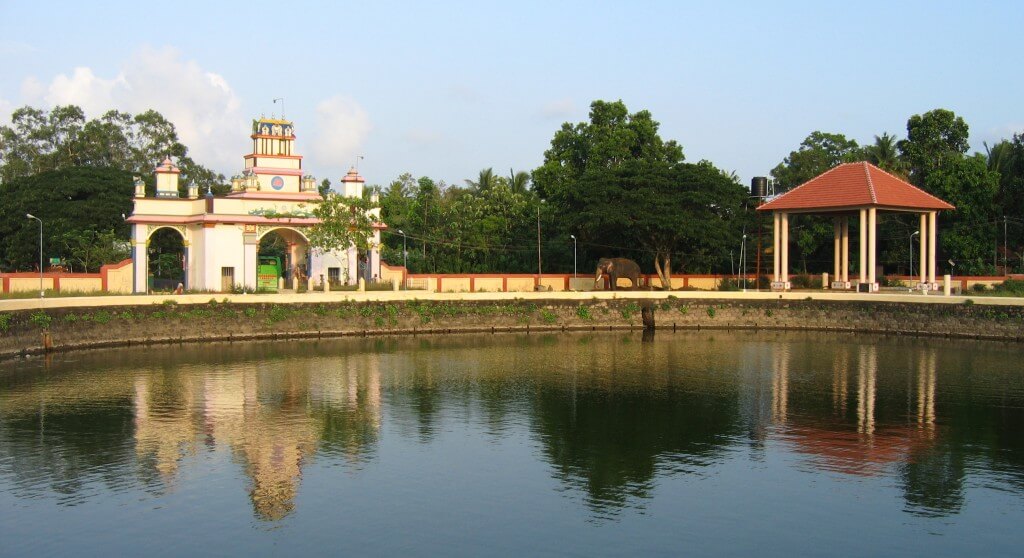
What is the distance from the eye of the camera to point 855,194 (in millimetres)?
49469

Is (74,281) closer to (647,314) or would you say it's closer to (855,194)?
(647,314)

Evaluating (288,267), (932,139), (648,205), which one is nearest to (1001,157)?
(932,139)

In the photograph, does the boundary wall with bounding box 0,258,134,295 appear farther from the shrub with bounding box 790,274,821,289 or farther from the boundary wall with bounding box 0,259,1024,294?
the shrub with bounding box 790,274,821,289

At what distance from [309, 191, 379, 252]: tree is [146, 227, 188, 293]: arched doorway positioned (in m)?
10.1

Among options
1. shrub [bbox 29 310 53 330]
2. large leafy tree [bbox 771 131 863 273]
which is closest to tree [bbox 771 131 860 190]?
large leafy tree [bbox 771 131 863 273]

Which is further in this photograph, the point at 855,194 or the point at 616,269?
the point at 616,269

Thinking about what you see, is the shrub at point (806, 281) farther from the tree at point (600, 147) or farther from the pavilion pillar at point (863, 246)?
the tree at point (600, 147)

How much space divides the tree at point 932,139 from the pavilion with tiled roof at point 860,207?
8412 millimetres

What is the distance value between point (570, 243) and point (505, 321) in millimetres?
13328

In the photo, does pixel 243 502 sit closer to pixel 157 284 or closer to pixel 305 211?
pixel 305 211

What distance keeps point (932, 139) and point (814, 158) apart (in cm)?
1460

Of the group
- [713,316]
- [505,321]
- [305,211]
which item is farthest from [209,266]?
[713,316]

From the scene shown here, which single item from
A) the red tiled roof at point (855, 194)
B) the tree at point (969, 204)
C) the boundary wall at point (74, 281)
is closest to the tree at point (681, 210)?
the red tiled roof at point (855, 194)

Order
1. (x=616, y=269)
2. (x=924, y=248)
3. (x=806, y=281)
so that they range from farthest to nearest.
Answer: (x=806, y=281)
(x=616, y=269)
(x=924, y=248)
